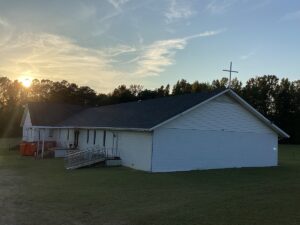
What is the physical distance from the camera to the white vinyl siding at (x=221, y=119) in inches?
1003

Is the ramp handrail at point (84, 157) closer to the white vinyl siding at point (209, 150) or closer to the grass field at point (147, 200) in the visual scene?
the white vinyl siding at point (209, 150)

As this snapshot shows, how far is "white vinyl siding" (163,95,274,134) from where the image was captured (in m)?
25.5

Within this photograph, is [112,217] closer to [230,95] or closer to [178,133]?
[178,133]

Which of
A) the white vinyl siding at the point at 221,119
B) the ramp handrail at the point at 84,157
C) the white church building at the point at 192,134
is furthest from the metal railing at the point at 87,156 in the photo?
the white vinyl siding at the point at 221,119

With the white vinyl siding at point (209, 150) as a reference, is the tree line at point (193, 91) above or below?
above

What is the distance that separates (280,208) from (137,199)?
15.3 feet

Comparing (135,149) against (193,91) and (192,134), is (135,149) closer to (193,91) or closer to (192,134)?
(192,134)

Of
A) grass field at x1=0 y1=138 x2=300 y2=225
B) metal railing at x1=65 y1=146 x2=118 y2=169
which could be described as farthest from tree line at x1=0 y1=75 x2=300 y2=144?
grass field at x1=0 y1=138 x2=300 y2=225

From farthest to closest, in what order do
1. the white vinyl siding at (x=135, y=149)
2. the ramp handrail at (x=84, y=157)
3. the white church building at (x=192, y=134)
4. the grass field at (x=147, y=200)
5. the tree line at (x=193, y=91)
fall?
the tree line at (x=193, y=91) < the ramp handrail at (x=84, y=157) < the white church building at (x=192, y=134) < the white vinyl siding at (x=135, y=149) < the grass field at (x=147, y=200)

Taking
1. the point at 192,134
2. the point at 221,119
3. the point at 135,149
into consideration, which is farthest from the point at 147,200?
the point at 221,119

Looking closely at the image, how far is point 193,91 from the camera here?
81750 mm

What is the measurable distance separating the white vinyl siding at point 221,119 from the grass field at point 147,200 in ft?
16.0

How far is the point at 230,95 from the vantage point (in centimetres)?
2716

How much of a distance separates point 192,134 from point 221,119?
250cm
